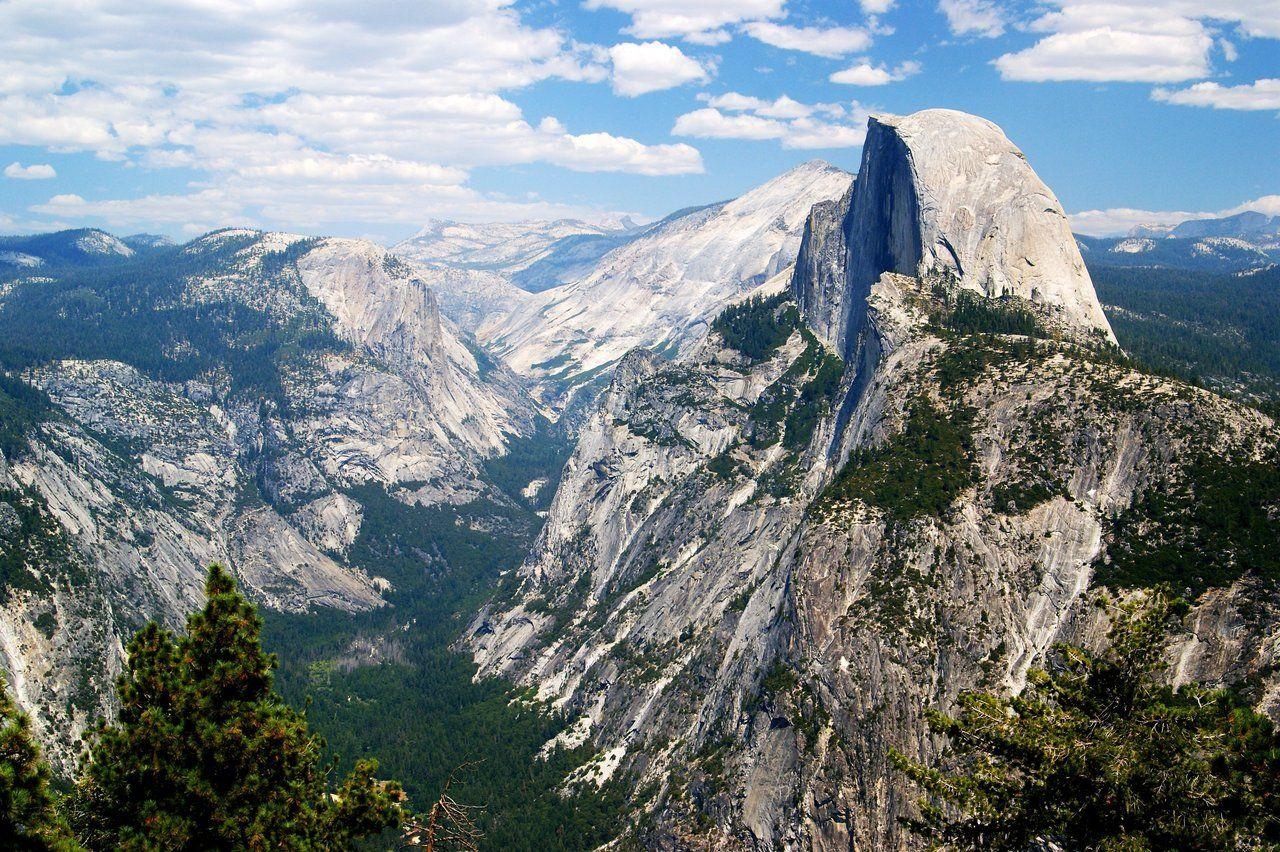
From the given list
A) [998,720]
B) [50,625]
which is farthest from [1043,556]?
[50,625]

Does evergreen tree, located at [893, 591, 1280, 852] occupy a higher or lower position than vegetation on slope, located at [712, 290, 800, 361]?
lower

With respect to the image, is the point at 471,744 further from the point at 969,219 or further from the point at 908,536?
the point at 969,219

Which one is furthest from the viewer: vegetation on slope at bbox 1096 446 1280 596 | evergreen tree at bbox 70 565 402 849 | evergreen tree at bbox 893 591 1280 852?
vegetation on slope at bbox 1096 446 1280 596

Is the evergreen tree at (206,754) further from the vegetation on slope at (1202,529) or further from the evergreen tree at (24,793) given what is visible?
the vegetation on slope at (1202,529)

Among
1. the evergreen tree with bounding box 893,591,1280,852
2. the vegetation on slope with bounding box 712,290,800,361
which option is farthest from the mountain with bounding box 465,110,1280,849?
the evergreen tree with bounding box 893,591,1280,852

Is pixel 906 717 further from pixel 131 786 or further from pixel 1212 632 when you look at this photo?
pixel 131 786

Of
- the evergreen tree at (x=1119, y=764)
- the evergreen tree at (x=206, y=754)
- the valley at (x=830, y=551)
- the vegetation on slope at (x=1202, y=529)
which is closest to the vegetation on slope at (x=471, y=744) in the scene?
the valley at (x=830, y=551)

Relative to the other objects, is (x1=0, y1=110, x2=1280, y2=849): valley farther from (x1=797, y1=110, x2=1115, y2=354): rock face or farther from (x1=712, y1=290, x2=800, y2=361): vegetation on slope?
(x1=712, y1=290, x2=800, y2=361): vegetation on slope
